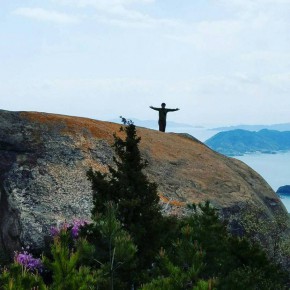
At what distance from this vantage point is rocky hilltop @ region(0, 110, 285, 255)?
19.4m

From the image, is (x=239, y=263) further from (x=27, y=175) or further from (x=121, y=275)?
(x=27, y=175)

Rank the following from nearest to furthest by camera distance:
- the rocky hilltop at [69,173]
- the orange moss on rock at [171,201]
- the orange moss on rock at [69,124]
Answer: the rocky hilltop at [69,173] < the orange moss on rock at [171,201] < the orange moss on rock at [69,124]

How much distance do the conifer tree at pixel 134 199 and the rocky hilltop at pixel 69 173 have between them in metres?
6.54

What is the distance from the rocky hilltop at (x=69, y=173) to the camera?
19.4 m

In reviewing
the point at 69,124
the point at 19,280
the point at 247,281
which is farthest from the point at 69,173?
the point at 19,280

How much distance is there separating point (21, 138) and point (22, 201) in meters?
4.22

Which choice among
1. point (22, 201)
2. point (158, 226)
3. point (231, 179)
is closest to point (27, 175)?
point (22, 201)

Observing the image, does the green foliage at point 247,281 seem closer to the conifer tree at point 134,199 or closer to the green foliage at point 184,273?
the green foliage at point 184,273

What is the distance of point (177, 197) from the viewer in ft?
74.1

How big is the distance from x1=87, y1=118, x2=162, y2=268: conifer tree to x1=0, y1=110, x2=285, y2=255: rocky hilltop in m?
6.54

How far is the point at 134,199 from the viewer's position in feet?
40.3

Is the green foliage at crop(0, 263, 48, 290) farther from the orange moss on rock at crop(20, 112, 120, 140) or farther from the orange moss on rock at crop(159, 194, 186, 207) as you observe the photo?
the orange moss on rock at crop(20, 112, 120, 140)

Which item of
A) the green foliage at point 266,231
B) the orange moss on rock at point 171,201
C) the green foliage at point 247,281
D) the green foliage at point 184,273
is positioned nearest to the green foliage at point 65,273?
the green foliage at point 184,273

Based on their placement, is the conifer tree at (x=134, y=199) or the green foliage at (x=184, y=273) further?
the conifer tree at (x=134, y=199)
